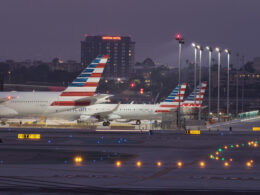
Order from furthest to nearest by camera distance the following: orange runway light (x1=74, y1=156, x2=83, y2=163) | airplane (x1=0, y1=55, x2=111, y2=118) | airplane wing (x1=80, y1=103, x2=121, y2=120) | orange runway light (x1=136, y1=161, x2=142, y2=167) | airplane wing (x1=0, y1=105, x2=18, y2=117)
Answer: airplane wing (x1=80, y1=103, x2=121, y2=120), airplane wing (x1=0, y1=105, x2=18, y2=117), airplane (x1=0, y1=55, x2=111, y2=118), orange runway light (x1=74, y1=156, x2=83, y2=163), orange runway light (x1=136, y1=161, x2=142, y2=167)

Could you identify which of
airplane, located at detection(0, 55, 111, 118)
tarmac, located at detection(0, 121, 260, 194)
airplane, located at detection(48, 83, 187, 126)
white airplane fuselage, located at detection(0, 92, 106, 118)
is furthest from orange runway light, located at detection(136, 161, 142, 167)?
airplane, located at detection(48, 83, 187, 126)

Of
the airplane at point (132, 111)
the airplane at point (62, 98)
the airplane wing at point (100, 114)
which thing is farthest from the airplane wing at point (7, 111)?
the airplane at point (132, 111)

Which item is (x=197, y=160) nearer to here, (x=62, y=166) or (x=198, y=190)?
(x=62, y=166)

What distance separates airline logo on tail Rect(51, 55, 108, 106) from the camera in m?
58.3

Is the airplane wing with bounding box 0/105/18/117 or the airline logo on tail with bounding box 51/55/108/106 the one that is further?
the airplane wing with bounding box 0/105/18/117

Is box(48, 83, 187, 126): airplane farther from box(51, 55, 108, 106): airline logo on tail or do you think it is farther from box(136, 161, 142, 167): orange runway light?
box(136, 161, 142, 167): orange runway light

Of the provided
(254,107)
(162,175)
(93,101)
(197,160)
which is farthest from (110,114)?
(254,107)

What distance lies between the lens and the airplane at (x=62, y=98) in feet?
192

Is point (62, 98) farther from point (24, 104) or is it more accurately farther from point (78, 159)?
point (78, 159)

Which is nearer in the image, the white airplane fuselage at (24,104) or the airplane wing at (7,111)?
the white airplane fuselage at (24,104)

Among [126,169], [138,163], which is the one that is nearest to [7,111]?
[138,163]

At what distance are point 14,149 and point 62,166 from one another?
32.9 ft

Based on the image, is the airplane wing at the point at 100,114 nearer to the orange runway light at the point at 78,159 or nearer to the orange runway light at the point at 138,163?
the orange runway light at the point at 78,159

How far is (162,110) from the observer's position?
298ft
